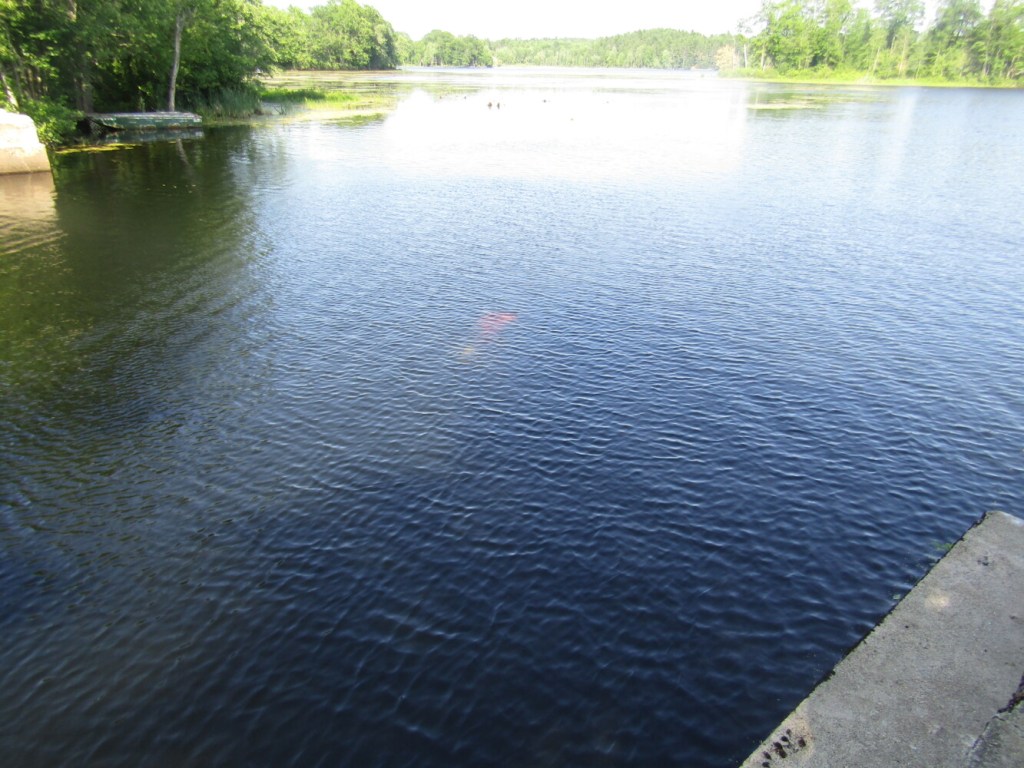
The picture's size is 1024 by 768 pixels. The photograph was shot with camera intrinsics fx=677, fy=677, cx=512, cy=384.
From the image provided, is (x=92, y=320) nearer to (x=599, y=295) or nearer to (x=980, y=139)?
(x=599, y=295)

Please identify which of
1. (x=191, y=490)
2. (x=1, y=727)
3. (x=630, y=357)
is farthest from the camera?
(x=630, y=357)

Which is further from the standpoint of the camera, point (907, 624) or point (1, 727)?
point (907, 624)

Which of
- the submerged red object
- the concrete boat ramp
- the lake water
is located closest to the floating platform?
the lake water

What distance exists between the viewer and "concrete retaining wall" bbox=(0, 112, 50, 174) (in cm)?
5934

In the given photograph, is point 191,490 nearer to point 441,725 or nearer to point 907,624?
point 441,725

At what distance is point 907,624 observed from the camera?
613 inches

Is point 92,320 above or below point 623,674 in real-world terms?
above

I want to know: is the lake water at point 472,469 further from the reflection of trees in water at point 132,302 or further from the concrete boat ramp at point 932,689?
the concrete boat ramp at point 932,689

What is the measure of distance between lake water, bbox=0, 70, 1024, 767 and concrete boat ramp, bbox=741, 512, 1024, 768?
1.02 meters

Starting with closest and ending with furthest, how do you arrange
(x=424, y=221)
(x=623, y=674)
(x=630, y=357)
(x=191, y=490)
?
(x=623, y=674) → (x=191, y=490) → (x=630, y=357) → (x=424, y=221)

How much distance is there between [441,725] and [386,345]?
65.6 ft

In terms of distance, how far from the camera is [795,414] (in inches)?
1009

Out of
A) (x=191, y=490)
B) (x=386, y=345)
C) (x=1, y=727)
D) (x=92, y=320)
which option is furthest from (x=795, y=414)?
(x=92, y=320)

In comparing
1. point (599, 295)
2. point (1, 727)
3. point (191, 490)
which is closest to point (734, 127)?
point (599, 295)
